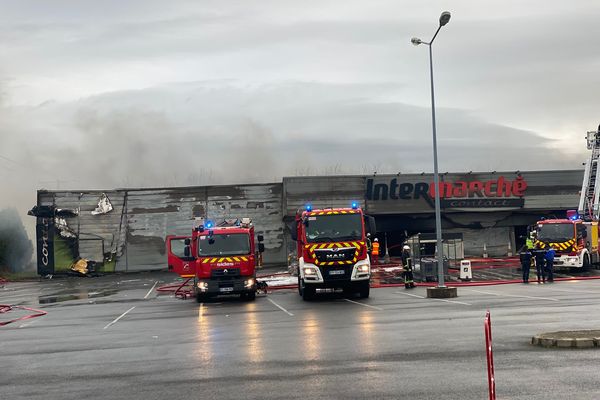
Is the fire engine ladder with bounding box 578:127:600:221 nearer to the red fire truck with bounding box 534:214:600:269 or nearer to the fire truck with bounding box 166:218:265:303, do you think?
the red fire truck with bounding box 534:214:600:269

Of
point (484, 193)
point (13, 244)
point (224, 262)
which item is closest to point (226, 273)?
point (224, 262)

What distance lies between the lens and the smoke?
55.6m

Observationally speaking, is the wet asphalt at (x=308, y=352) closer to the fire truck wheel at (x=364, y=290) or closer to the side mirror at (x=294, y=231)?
the fire truck wheel at (x=364, y=290)

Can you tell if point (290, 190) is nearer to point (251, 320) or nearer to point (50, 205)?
point (50, 205)

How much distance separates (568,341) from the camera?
11.8 metres

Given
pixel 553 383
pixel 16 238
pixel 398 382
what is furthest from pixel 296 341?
pixel 16 238

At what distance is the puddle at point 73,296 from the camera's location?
104 ft

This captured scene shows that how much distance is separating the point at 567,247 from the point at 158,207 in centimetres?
3021

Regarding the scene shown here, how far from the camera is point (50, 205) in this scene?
5278 cm

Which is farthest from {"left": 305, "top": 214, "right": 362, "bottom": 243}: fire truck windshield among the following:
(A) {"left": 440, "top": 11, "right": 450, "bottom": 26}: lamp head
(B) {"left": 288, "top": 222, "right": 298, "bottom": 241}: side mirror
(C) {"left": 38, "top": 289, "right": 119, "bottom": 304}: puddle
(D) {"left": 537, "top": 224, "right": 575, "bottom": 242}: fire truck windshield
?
(D) {"left": 537, "top": 224, "right": 575, "bottom": 242}: fire truck windshield

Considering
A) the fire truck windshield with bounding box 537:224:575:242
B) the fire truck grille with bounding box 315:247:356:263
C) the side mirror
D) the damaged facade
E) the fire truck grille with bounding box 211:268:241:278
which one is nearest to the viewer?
the fire truck grille with bounding box 315:247:356:263

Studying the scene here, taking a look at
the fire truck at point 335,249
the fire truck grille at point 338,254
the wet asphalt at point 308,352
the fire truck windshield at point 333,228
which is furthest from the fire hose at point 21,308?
the fire truck grille at point 338,254

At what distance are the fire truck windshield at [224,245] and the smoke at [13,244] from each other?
1320 inches

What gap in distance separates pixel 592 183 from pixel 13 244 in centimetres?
4440
